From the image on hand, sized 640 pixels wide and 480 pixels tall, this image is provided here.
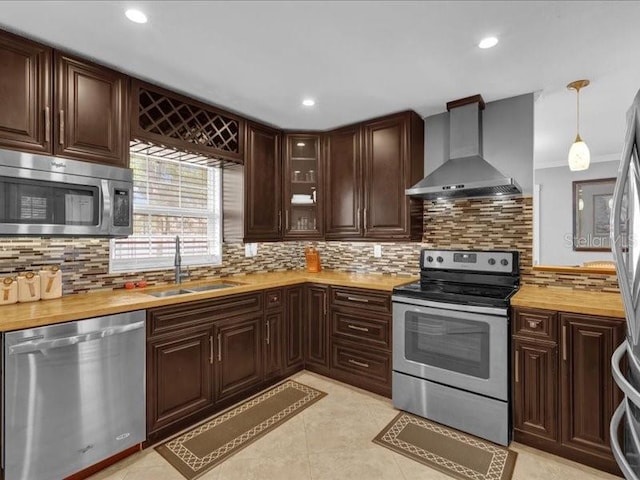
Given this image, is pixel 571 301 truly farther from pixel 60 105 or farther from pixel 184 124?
pixel 60 105

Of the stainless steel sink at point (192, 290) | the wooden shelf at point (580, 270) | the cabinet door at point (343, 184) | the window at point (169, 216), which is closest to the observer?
the wooden shelf at point (580, 270)

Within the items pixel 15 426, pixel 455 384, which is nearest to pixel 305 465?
pixel 455 384

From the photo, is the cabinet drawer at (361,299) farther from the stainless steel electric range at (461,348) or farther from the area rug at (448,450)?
the area rug at (448,450)

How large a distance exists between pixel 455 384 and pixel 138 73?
122 inches

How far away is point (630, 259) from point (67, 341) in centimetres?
251

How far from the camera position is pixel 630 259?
1.15m

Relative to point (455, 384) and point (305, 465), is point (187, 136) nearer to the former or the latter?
point (305, 465)

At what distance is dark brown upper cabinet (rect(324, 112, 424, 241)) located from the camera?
10.2 feet

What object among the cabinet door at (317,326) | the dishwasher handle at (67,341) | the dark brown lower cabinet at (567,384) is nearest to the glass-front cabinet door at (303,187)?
the cabinet door at (317,326)

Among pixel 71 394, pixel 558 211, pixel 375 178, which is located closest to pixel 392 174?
pixel 375 178

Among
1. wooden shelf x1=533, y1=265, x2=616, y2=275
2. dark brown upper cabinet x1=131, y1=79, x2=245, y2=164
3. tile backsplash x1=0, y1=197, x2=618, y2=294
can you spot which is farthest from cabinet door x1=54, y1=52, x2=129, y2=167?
wooden shelf x1=533, y1=265, x2=616, y2=275

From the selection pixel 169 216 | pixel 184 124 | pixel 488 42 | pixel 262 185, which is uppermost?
pixel 488 42

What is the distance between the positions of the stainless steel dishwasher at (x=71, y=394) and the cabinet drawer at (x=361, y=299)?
1.58 meters

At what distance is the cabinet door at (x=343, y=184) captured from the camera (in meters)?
3.42
